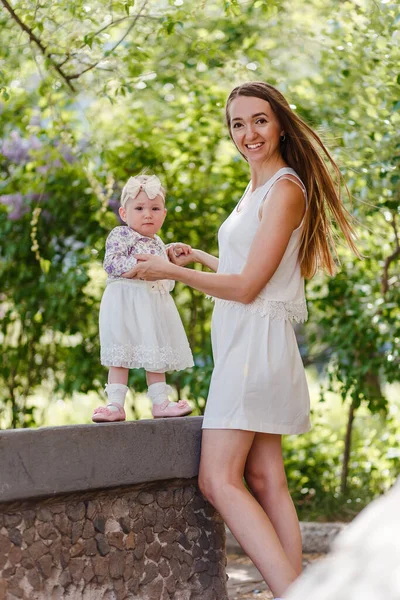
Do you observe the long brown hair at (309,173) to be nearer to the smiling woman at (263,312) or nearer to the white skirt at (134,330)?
the smiling woman at (263,312)

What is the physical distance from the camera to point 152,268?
287 cm

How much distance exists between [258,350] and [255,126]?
755 millimetres

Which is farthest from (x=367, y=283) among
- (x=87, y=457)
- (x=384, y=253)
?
(x=87, y=457)

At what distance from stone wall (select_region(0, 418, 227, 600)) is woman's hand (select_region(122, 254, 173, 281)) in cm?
48

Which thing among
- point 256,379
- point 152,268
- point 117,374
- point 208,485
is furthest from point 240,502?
point 152,268

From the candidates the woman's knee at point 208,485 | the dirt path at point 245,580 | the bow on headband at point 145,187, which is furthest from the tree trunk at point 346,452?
the bow on headband at point 145,187

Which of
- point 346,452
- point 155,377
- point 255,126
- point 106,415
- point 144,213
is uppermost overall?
point 255,126

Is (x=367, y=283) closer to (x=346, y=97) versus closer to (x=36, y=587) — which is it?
(x=346, y=97)

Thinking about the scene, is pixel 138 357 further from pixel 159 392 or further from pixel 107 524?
pixel 107 524

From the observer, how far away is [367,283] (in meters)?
5.66

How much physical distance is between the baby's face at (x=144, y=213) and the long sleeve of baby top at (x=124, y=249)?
0.03 m

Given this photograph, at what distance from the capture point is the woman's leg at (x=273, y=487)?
298 centimetres

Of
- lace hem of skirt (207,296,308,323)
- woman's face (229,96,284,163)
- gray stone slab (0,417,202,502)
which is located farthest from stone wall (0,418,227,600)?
woman's face (229,96,284,163)

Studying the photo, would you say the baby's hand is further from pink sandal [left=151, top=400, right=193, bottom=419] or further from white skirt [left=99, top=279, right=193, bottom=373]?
pink sandal [left=151, top=400, right=193, bottom=419]
